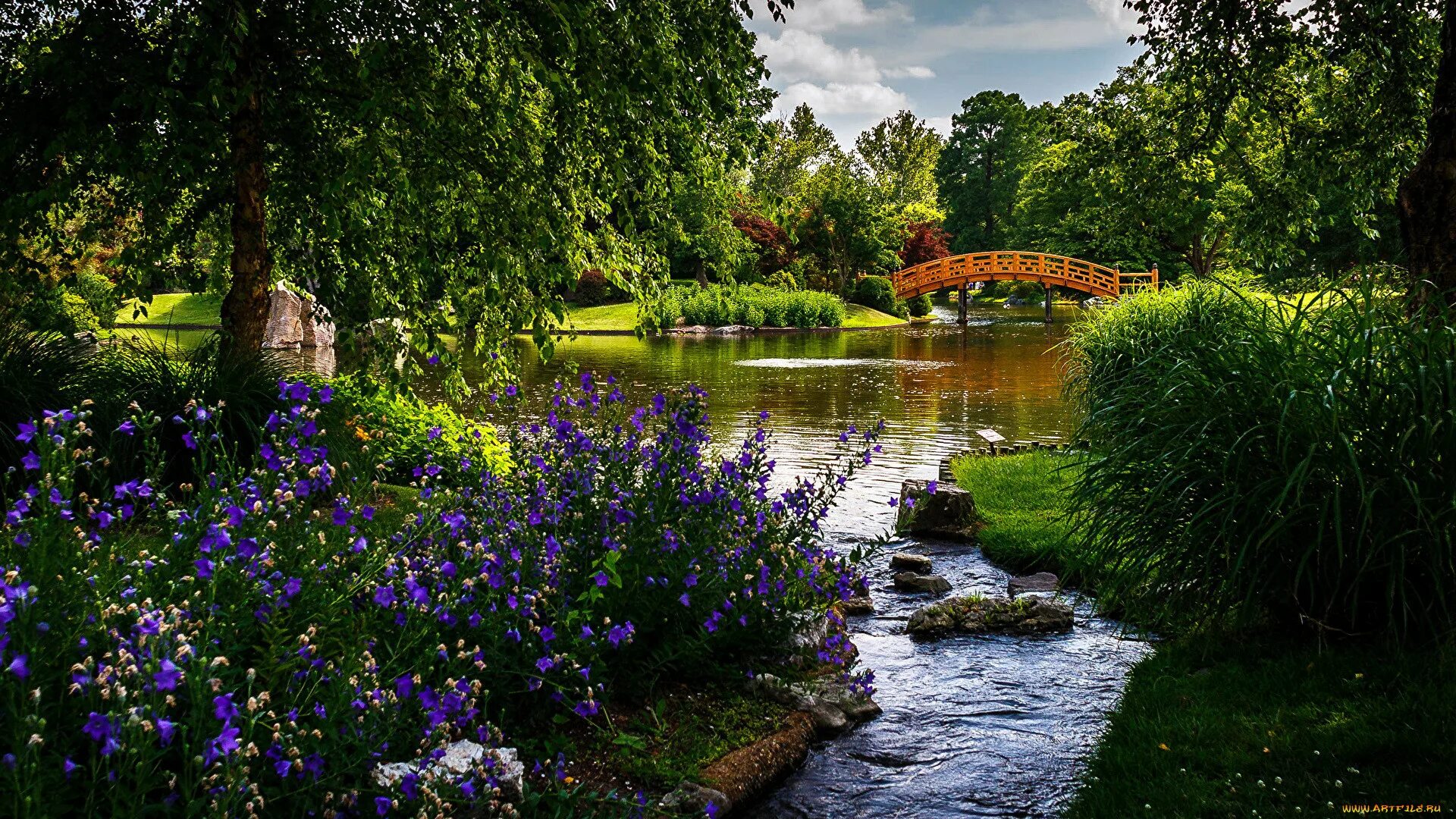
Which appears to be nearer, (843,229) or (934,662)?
(934,662)

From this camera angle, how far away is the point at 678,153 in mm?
7031

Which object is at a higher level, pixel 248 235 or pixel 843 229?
pixel 843 229

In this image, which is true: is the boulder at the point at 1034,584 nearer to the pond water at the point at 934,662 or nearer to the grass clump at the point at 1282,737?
the pond water at the point at 934,662

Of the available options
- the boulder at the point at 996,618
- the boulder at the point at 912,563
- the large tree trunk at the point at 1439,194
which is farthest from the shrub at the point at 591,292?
the large tree trunk at the point at 1439,194

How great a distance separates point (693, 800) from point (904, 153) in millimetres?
90300

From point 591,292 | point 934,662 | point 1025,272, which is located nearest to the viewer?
point 934,662

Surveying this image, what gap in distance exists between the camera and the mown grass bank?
10.7 ft

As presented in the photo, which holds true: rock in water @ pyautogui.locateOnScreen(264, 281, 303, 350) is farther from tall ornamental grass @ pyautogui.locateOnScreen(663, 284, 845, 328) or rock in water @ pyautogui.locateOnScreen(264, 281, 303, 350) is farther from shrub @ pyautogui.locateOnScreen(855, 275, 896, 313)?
shrub @ pyautogui.locateOnScreen(855, 275, 896, 313)

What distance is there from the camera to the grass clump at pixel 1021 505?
7879 mm

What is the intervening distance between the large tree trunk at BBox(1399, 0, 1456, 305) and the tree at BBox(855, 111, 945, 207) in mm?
84904

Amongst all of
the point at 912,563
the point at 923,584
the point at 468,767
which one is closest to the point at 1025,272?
the point at 912,563

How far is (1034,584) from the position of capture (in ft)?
23.9

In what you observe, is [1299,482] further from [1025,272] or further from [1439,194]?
[1025,272]

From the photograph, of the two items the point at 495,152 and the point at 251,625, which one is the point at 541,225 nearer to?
the point at 495,152
